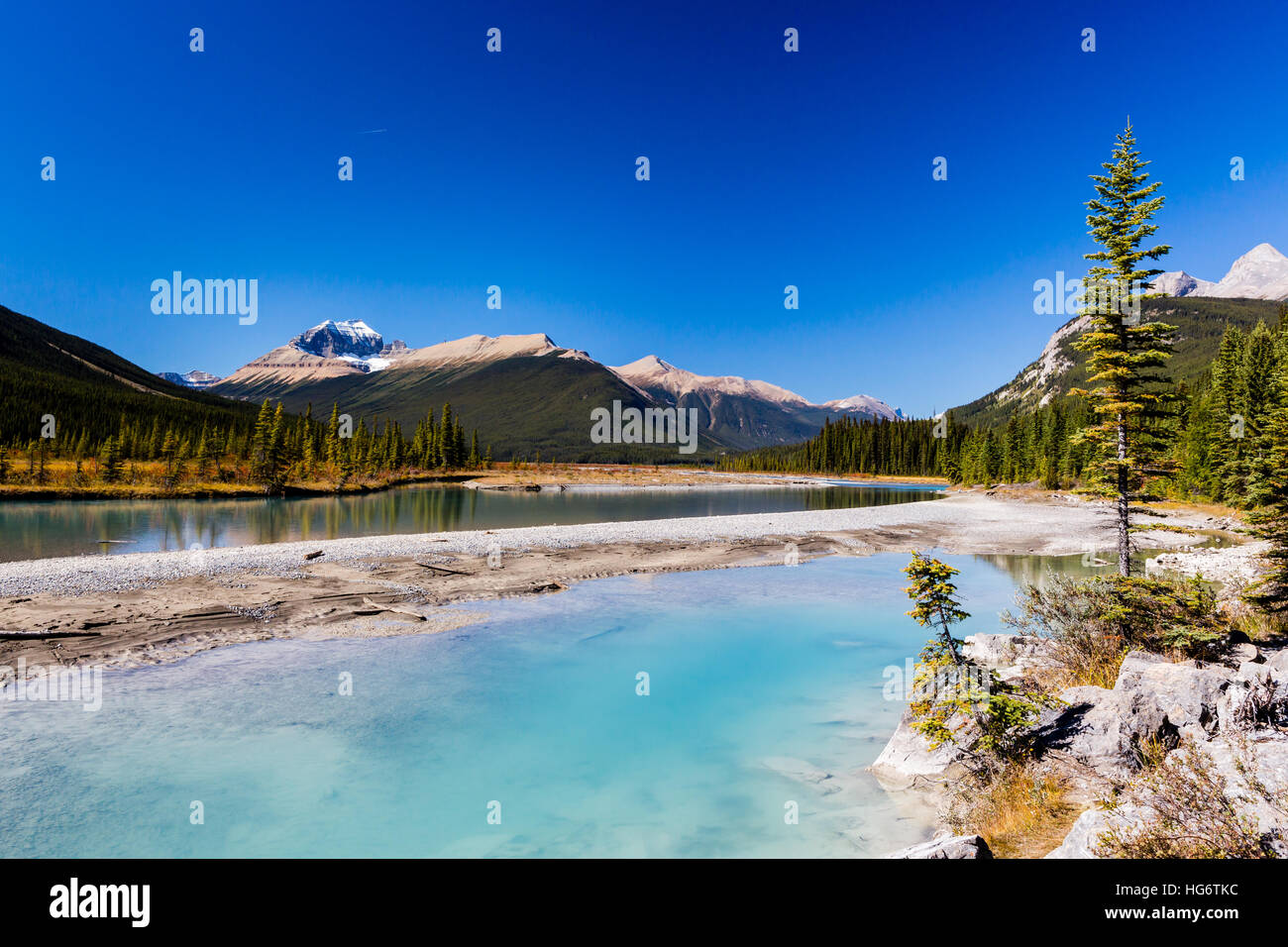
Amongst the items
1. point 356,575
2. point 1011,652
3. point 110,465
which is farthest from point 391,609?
point 110,465

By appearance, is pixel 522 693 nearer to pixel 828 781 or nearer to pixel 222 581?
pixel 828 781

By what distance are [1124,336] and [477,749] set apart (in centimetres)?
1867

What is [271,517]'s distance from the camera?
167 ft

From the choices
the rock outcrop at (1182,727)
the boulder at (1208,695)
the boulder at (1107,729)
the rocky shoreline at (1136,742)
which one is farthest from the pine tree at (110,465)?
the boulder at (1208,695)

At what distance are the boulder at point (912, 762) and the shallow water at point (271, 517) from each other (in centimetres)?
3595

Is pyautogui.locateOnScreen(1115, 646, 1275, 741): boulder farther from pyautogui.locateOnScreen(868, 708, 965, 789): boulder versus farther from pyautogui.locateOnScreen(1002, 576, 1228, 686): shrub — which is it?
pyautogui.locateOnScreen(868, 708, 965, 789): boulder

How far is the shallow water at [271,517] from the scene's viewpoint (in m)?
35.8

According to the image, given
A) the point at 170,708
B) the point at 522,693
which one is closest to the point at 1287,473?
the point at 522,693

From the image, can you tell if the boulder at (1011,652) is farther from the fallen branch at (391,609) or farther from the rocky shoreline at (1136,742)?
the fallen branch at (391,609)

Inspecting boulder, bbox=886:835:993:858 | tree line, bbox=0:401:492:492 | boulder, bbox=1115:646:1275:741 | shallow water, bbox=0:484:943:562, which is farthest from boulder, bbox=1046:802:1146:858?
tree line, bbox=0:401:492:492

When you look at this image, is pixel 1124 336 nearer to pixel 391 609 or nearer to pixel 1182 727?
pixel 1182 727

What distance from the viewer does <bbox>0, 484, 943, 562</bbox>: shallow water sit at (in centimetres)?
3575
